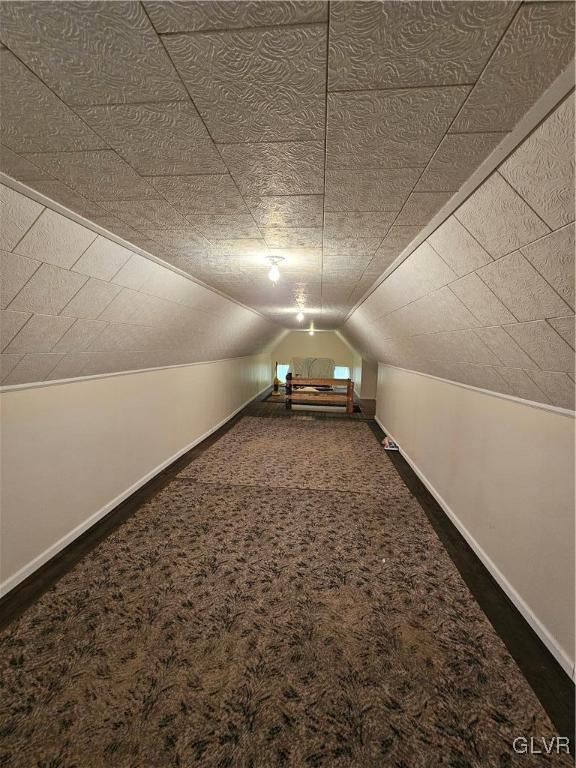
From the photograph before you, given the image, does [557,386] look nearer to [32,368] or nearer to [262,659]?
[262,659]

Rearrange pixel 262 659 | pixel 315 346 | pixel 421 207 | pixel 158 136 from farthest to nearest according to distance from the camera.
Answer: pixel 315 346 → pixel 262 659 → pixel 421 207 → pixel 158 136

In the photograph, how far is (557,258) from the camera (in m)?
1.28

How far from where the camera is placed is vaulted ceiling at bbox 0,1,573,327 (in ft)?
2.41

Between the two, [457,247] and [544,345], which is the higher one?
[457,247]

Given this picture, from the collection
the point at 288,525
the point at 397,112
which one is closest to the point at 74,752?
the point at 288,525

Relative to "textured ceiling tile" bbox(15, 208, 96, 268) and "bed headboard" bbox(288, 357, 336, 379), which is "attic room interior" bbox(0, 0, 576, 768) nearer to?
"textured ceiling tile" bbox(15, 208, 96, 268)

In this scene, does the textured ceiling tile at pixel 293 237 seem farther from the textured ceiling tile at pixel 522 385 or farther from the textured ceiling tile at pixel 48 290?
the textured ceiling tile at pixel 522 385

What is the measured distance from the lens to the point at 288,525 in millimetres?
3334

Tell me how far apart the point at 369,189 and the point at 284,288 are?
2.59 meters

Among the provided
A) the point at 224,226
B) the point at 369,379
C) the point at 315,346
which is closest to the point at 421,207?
the point at 224,226

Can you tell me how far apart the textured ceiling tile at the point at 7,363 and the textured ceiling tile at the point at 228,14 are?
2160 millimetres

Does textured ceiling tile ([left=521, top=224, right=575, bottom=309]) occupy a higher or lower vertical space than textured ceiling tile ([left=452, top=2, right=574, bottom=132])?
lower

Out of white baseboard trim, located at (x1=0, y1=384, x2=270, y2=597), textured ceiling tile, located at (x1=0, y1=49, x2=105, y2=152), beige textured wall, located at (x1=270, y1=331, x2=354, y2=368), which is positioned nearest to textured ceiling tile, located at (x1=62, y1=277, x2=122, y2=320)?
textured ceiling tile, located at (x1=0, y1=49, x2=105, y2=152)

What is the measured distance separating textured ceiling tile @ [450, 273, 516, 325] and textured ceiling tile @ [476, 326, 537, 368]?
9cm
